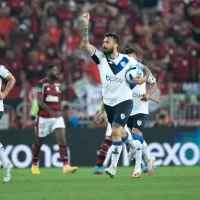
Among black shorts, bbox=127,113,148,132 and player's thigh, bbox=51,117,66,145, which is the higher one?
black shorts, bbox=127,113,148,132

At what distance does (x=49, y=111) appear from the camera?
18953mm

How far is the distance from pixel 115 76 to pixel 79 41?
1123 centimetres

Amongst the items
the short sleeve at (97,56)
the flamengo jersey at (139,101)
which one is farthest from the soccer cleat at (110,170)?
the flamengo jersey at (139,101)

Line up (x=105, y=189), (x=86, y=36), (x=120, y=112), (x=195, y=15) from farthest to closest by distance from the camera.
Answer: (x=195, y=15), (x=120, y=112), (x=86, y=36), (x=105, y=189)

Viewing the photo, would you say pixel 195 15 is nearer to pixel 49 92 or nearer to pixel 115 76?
pixel 49 92

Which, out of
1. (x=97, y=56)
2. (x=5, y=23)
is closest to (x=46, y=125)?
(x=97, y=56)

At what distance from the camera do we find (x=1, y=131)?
2259cm

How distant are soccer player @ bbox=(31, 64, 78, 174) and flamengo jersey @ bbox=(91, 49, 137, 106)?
3998mm

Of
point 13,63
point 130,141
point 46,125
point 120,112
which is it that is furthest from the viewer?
point 13,63

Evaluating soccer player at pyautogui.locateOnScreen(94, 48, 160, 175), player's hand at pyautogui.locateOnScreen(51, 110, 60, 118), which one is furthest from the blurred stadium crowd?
soccer player at pyautogui.locateOnScreen(94, 48, 160, 175)

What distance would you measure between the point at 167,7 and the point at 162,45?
7.60 ft

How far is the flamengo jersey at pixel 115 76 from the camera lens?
49.2 feet

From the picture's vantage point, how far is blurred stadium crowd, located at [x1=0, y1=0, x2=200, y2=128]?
23.4 meters

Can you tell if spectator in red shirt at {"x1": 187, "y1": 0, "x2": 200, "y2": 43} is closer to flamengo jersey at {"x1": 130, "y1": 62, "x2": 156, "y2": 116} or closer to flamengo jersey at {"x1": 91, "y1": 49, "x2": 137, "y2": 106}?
flamengo jersey at {"x1": 130, "y1": 62, "x2": 156, "y2": 116}
